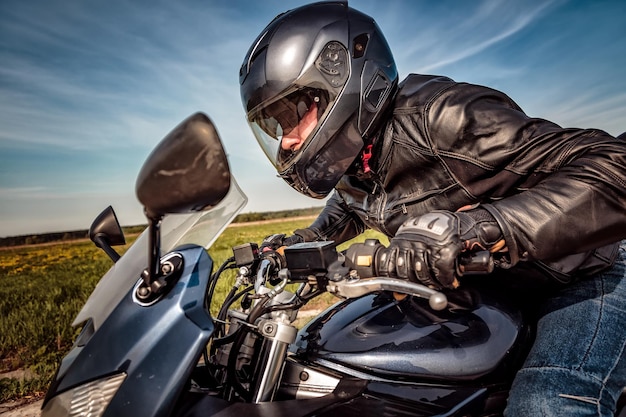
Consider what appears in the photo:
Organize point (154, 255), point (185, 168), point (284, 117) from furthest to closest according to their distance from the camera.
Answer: point (284, 117), point (154, 255), point (185, 168)

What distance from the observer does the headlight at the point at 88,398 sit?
1.01 meters

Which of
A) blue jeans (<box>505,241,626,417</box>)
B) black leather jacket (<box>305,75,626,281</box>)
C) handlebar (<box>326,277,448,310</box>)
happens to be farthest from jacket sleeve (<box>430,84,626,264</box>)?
handlebar (<box>326,277,448,310</box>)

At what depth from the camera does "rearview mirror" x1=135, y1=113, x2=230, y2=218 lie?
923 millimetres

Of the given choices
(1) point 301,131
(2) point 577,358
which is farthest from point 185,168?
(2) point 577,358

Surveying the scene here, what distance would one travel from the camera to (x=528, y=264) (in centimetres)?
183

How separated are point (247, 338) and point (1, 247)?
108 feet

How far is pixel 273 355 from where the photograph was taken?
1.32 m


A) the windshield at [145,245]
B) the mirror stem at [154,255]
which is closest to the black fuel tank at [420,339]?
the windshield at [145,245]

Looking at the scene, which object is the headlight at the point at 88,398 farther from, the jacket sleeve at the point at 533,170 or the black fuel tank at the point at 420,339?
the jacket sleeve at the point at 533,170

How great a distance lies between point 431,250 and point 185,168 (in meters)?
0.80

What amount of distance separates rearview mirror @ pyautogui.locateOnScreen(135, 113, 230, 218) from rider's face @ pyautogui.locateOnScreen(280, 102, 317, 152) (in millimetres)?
1295

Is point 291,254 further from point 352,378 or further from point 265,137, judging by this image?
point 265,137

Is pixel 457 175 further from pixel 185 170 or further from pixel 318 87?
pixel 185 170

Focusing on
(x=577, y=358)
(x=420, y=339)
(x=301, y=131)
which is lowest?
(x=577, y=358)
